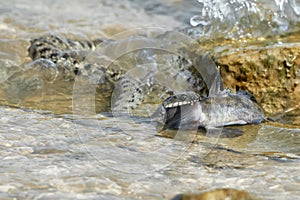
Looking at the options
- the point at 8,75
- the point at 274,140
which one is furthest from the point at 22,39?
the point at 274,140

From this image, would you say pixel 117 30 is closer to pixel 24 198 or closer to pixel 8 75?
pixel 8 75

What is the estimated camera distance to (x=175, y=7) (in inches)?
389

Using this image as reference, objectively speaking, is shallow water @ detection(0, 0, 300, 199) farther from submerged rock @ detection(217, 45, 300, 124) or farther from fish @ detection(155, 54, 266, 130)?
submerged rock @ detection(217, 45, 300, 124)

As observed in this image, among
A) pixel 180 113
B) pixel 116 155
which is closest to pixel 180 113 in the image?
pixel 180 113

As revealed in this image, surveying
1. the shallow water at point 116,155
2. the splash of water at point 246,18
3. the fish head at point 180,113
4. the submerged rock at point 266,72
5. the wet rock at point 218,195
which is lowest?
the wet rock at point 218,195

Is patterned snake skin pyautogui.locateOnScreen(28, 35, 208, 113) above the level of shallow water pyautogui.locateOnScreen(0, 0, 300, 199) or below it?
above

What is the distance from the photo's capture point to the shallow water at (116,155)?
7.59 feet

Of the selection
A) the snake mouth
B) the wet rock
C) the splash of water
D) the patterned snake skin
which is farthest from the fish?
the splash of water

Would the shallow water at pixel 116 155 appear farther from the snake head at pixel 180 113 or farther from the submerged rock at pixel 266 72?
the submerged rock at pixel 266 72

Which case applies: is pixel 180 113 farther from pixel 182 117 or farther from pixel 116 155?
pixel 116 155

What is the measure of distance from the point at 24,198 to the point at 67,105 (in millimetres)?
2367

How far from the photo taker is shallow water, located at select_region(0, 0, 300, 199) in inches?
91.1

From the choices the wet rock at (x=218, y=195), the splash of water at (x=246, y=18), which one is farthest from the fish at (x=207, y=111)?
the splash of water at (x=246, y=18)

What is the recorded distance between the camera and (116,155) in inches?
113
